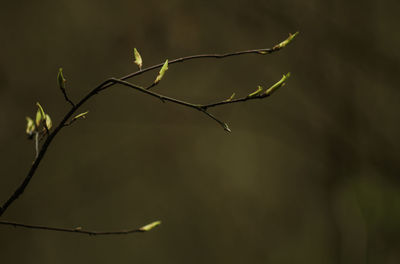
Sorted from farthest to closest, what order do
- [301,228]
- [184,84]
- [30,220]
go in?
[301,228] → [184,84] → [30,220]

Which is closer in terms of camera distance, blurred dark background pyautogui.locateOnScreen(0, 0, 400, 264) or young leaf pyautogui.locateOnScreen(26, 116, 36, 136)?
young leaf pyautogui.locateOnScreen(26, 116, 36, 136)

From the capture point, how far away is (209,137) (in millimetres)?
1059

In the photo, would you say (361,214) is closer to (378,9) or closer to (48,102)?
(378,9)

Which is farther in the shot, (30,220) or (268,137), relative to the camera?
(268,137)

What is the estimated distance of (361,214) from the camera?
115 cm

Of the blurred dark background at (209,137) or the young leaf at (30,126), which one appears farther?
the blurred dark background at (209,137)

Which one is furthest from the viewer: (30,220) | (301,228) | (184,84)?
(301,228)

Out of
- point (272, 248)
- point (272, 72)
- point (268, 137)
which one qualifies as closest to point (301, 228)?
point (272, 248)

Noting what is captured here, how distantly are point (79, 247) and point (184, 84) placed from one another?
0.48 meters

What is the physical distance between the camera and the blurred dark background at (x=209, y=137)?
2.96 ft

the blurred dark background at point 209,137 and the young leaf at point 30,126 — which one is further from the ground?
the blurred dark background at point 209,137

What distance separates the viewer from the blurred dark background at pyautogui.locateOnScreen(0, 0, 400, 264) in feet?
2.96

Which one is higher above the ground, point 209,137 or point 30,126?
point 209,137

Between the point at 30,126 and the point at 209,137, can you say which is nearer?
the point at 30,126
